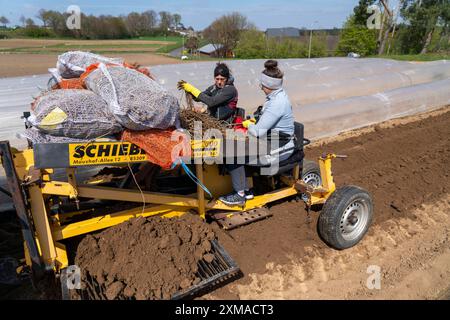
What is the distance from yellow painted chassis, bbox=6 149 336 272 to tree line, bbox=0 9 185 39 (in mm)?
49150

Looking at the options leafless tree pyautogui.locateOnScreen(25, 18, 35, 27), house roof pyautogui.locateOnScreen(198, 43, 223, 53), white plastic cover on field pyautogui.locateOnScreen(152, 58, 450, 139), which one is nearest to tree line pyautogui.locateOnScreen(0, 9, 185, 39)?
leafless tree pyautogui.locateOnScreen(25, 18, 35, 27)

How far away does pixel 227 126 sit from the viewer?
3980 millimetres

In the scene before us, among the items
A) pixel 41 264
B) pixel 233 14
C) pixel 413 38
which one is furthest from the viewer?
pixel 233 14

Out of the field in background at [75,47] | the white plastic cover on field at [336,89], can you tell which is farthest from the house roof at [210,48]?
the white plastic cover on field at [336,89]

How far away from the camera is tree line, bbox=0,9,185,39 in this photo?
51688mm

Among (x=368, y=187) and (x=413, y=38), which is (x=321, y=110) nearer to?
(x=368, y=187)

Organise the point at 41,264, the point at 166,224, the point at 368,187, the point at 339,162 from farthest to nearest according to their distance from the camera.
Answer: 1. the point at 339,162
2. the point at 368,187
3. the point at 166,224
4. the point at 41,264

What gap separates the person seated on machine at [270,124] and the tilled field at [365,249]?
47 centimetres

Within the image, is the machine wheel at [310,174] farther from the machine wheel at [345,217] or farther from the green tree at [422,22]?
the green tree at [422,22]

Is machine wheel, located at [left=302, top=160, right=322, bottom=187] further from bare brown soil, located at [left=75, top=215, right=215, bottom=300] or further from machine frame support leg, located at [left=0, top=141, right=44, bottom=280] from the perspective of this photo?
machine frame support leg, located at [left=0, top=141, right=44, bottom=280]

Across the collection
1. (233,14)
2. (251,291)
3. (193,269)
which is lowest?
(251,291)

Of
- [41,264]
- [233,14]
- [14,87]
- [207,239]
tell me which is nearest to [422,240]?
[207,239]

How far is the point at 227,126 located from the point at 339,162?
3.31 metres

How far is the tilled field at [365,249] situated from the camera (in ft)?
11.4
